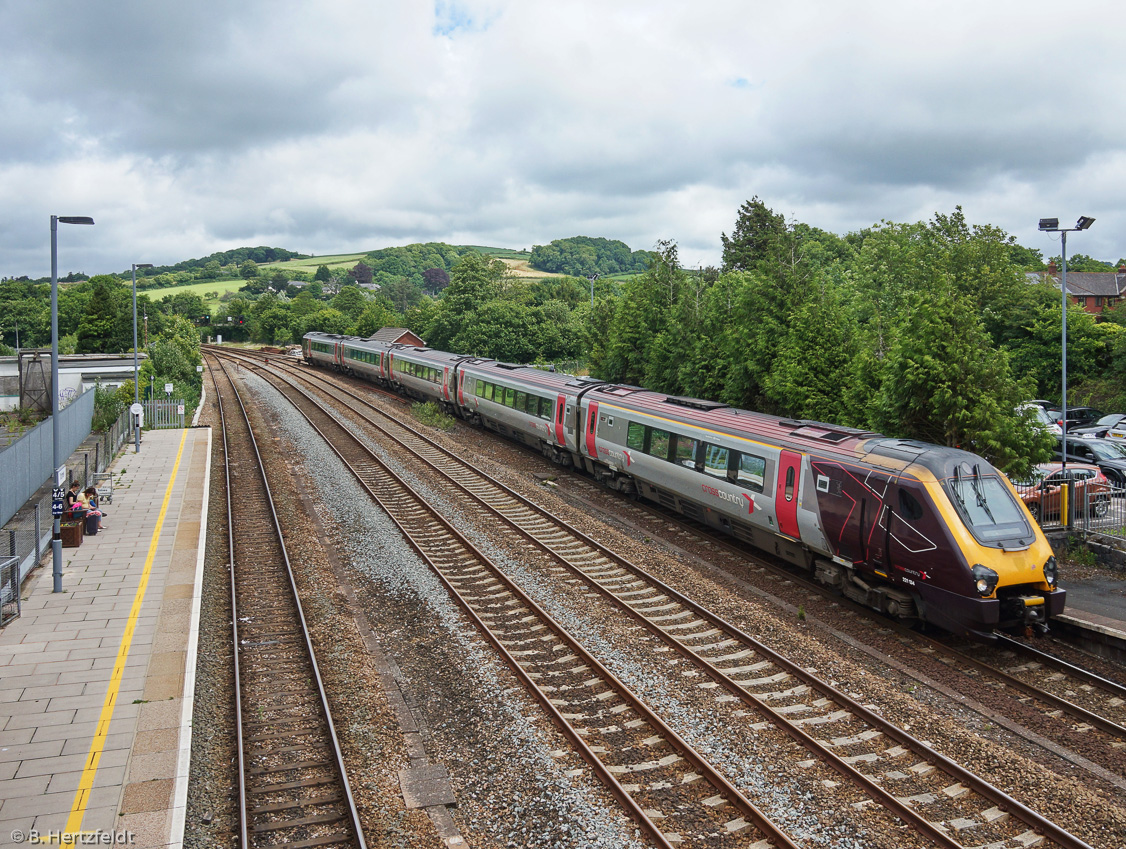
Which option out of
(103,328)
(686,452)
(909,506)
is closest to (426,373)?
(686,452)

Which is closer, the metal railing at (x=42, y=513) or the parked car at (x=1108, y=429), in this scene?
the metal railing at (x=42, y=513)

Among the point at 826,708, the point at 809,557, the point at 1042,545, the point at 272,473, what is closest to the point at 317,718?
the point at 826,708

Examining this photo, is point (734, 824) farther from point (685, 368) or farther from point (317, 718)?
point (685, 368)

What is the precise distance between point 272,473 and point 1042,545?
21.0 meters

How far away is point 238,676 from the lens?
11242 millimetres

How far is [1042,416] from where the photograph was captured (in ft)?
111

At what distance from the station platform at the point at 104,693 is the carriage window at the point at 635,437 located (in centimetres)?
1074

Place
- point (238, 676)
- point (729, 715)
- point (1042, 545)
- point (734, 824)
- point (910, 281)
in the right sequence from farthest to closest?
point (910, 281) → point (1042, 545) → point (238, 676) → point (729, 715) → point (734, 824)

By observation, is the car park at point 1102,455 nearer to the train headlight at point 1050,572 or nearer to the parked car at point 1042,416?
the parked car at point 1042,416

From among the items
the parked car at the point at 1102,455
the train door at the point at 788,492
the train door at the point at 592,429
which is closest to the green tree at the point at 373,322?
the train door at the point at 592,429

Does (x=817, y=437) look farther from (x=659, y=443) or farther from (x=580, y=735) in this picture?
(x=580, y=735)

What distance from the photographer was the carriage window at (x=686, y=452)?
18375 millimetres

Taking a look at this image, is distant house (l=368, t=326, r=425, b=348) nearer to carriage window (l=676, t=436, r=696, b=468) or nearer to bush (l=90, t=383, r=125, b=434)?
bush (l=90, t=383, r=125, b=434)

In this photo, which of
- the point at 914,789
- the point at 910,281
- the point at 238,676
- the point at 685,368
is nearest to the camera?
the point at 914,789
